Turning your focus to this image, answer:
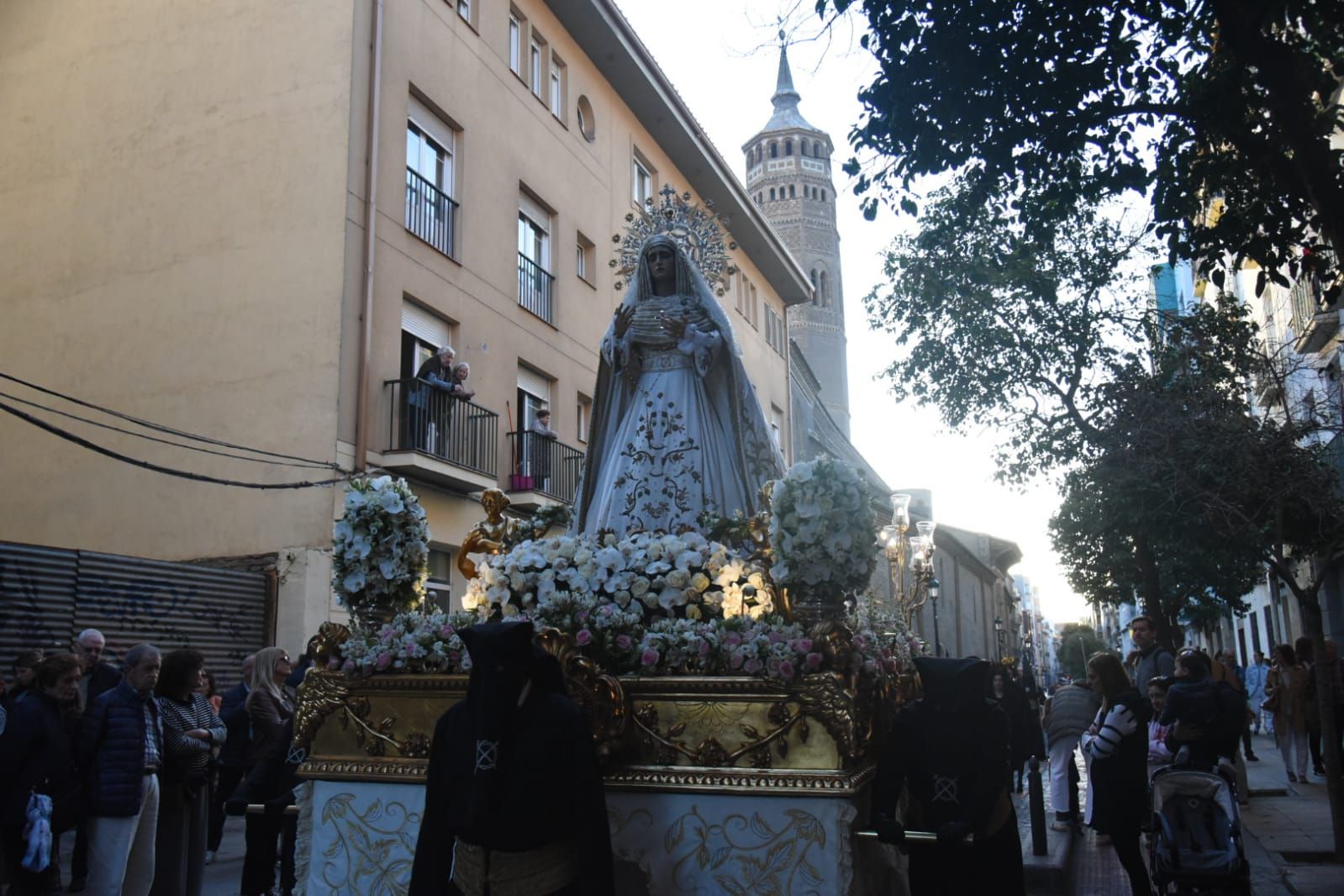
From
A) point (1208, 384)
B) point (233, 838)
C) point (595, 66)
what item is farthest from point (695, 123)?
point (233, 838)

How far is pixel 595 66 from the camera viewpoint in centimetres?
2303

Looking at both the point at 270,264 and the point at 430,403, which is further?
the point at 430,403

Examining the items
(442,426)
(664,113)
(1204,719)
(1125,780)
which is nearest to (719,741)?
(1125,780)

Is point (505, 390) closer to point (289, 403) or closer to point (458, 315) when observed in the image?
point (458, 315)

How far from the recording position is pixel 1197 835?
23.4 feet

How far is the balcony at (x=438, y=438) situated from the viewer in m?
15.3

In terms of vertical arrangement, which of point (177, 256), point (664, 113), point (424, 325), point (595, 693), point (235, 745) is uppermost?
point (664, 113)

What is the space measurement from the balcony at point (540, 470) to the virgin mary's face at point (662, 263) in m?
10.9

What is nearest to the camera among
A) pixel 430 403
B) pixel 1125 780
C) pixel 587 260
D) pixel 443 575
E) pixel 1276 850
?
pixel 1125 780

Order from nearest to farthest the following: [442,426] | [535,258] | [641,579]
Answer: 1. [641,579]
2. [442,426]
3. [535,258]

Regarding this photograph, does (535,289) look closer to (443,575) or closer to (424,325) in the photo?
(424,325)

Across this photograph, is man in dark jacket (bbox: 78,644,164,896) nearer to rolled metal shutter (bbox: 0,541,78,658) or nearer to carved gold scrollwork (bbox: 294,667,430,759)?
carved gold scrollwork (bbox: 294,667,430,759)

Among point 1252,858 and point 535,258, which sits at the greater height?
point 535,258

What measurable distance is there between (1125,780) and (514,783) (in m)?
4.94
